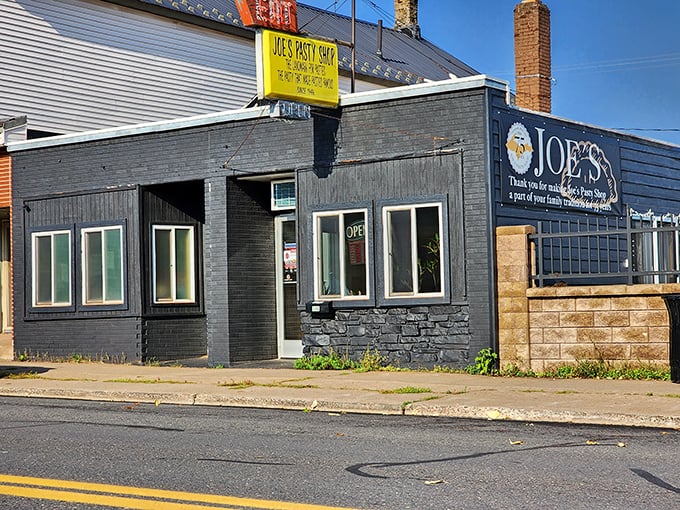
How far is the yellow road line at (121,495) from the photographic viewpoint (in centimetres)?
693

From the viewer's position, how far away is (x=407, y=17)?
4144 centimetres

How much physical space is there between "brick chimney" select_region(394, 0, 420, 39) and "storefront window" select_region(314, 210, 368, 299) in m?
23.9

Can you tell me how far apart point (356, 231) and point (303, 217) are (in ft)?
3.55

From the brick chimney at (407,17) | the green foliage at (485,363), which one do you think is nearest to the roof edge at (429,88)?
the green foliage at (485,363)

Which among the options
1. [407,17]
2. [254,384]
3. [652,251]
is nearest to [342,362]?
[254,384]

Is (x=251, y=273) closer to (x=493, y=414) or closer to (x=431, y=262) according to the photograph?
(x=431, y=262)

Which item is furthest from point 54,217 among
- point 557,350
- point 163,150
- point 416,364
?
point 557,350

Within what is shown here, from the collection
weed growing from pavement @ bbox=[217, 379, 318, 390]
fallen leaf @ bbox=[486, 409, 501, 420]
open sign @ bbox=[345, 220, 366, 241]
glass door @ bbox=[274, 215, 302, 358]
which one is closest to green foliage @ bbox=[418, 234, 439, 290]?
open sign @ bbox=[345, 220, 366, 241]

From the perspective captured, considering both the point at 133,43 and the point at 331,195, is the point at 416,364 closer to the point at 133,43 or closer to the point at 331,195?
the point at 331,195

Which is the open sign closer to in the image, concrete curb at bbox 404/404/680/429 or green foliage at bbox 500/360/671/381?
green foliage at bbox 500/360/671/381

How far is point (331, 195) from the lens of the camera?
59.9 ft

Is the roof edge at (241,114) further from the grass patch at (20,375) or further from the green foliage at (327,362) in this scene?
the grass patch at (20,375)

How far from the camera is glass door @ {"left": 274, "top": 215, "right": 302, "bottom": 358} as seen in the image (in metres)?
19.9

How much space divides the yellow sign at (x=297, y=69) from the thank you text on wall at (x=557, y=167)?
9.63ft
